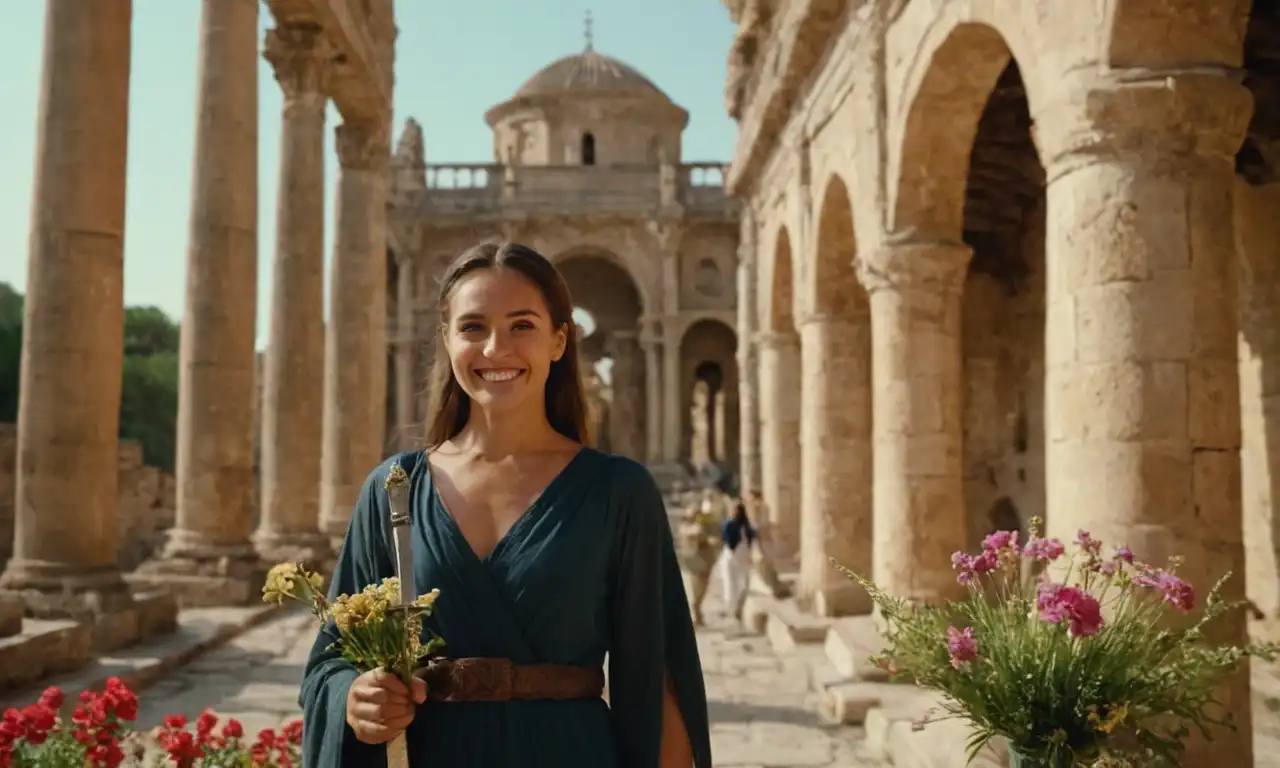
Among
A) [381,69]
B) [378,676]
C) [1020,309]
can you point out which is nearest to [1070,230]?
[378,676]

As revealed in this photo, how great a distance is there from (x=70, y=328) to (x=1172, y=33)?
311 inches

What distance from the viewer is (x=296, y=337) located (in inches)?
588

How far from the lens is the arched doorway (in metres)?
37.1

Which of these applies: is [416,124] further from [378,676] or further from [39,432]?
[378,676]

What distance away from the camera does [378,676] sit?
7.56 ft

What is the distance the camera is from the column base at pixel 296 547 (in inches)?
567

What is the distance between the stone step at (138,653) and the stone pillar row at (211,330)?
44 cm

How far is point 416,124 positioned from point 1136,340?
112 ft

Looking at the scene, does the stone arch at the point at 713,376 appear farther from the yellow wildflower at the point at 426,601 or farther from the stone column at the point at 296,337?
the yellow wildflower at the point at 426,601

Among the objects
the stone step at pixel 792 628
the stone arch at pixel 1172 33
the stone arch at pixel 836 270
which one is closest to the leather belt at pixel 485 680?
the stone arch at pixel 1172 33

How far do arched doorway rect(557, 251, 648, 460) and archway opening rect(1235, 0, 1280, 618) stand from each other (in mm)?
27781

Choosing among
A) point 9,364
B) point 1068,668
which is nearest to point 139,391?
point 9,364

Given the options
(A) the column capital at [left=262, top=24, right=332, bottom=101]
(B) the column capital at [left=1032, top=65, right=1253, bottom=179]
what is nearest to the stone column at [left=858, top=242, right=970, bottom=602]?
(B) the column capital at [left=1032, top=65, right=1253, bottom=179]

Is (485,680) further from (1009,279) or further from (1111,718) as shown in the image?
(1009,279)
